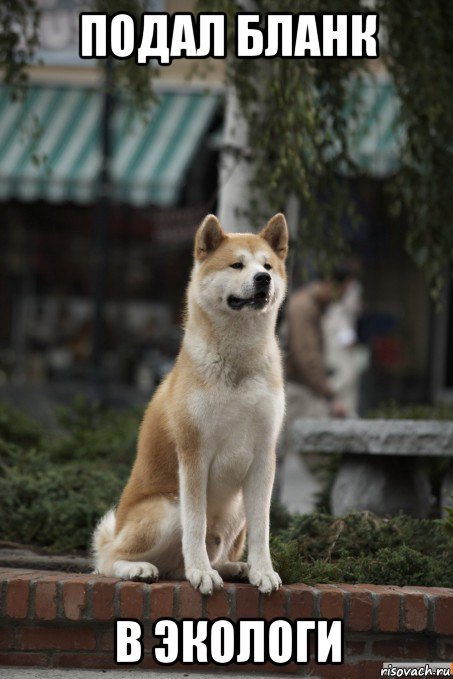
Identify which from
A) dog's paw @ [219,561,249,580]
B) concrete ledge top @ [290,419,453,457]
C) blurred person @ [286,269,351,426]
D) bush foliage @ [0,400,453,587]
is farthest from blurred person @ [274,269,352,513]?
dog's paw @ [219,561,249,580]

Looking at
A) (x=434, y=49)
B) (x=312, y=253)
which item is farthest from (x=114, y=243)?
(x=434, y=49)

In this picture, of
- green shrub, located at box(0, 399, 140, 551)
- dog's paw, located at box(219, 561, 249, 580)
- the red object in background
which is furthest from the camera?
the red object in background

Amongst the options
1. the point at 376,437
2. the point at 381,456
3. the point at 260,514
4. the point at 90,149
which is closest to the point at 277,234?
the point at 260,514

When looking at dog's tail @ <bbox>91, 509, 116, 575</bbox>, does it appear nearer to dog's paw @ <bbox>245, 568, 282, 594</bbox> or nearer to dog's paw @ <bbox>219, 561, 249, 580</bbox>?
dog's paw @ <bbox>219, 561, 249, 580</bbox>

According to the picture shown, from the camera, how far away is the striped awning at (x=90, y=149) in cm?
1338

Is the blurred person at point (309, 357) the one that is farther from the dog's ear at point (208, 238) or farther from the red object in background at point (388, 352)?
the dog's ear at point (208, 238)

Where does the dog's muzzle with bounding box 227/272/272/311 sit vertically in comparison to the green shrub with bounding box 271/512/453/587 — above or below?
above

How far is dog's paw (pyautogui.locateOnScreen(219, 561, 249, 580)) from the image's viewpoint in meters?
4.51

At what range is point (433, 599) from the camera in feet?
14.2

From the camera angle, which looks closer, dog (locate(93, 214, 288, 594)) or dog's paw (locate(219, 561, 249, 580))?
dog (locate(93, 214, 288, 594))

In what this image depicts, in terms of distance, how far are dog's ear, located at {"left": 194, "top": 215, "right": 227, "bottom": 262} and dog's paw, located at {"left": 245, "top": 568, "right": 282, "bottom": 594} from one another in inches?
48.8

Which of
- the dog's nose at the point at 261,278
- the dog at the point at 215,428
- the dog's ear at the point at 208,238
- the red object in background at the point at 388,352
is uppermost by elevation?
the dog's ear at the point at 208,238

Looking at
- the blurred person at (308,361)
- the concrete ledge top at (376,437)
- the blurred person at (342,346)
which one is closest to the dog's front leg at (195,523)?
the concrete ledge top at (376,437)

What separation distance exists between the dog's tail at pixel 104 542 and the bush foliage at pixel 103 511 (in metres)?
0.70
